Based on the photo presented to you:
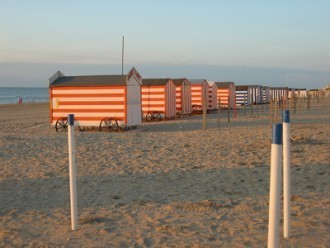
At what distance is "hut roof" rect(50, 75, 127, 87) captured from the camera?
18375mm

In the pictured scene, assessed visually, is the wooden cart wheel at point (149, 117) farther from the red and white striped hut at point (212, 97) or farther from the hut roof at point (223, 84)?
the hut roof at point (223, 84)

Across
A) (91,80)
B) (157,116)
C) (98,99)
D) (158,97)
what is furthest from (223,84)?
(98,99)

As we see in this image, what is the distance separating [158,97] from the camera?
25.2 m

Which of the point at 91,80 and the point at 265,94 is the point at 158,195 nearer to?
the point at 91,80

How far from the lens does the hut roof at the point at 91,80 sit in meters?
18.4

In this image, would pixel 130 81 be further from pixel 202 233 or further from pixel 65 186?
pixel 202 233

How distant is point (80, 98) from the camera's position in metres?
18.8

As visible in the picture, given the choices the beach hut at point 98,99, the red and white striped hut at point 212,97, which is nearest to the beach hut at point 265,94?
the red and white striped hut at point 212,97

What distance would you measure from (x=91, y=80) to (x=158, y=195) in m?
12.3

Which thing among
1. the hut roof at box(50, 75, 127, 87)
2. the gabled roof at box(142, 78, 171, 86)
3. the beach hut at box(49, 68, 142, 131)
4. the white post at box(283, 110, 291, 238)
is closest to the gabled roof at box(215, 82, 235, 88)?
the gabled roof at box(142, 78, 171, 86)

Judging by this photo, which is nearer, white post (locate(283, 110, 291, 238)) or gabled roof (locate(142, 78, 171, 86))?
white post (locate(283, 110, 291, 238))

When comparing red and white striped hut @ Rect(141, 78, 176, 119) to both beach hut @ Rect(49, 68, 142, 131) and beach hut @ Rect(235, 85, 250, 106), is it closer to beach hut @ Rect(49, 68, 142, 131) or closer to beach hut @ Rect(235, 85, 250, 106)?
beach hut @ Rect(49, 68, 142, 131)

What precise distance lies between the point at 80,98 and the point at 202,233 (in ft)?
46.5

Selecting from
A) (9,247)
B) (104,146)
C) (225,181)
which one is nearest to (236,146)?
(104,146)
